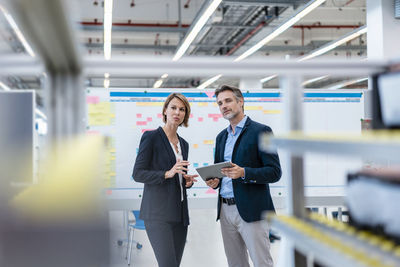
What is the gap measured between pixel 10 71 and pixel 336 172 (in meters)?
3.58

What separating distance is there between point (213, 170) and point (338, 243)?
180cm

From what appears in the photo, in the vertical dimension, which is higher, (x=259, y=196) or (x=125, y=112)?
(x=125, y=112)

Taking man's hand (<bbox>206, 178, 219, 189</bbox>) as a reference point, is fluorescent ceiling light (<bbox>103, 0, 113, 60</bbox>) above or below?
above

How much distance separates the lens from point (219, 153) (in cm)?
320

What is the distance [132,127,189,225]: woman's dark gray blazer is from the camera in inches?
113

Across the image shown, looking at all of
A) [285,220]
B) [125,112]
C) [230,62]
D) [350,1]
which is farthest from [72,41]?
[350,1]

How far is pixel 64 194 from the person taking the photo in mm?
1067

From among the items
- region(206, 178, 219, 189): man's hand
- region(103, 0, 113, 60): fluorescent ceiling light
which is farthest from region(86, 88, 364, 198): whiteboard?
region(103, 0, 113, 60): fluorescent ceiling light

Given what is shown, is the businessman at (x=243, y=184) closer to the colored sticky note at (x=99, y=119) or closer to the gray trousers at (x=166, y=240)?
the gray trousers at (x=166, y=240)

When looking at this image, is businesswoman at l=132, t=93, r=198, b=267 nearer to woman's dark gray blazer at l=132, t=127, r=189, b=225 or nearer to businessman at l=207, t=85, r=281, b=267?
woman's dark gray blazer at l=132, t=127, r=189, b=225

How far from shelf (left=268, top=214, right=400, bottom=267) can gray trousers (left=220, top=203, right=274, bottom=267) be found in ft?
4.98

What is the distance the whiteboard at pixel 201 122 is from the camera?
4.13 m

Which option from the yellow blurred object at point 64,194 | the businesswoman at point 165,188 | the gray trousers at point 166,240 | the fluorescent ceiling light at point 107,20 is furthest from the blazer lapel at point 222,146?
the fluorescent ceiling light at point 107,20

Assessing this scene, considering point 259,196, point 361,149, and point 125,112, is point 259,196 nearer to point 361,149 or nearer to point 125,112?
point 125,112
